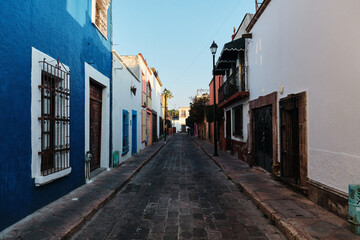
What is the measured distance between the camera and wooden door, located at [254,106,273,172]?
8047 millimetres

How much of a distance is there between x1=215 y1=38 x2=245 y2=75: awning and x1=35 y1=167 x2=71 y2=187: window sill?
810 cm

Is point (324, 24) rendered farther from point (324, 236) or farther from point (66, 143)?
point (66, 143)

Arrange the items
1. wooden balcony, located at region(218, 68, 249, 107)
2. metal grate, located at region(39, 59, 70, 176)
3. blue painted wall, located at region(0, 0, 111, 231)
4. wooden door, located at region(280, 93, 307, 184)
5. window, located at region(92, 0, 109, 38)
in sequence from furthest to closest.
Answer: wooden balcony, located at region(218, 68, 249, 107) < window, located at region(92, 0, 109, 38) < wooden door, located at region(280, 93, 307, 184) < metal grate, located at region(39, 59, 70, 176) < blue painted wall, located at region(0, 0, 111, 231)

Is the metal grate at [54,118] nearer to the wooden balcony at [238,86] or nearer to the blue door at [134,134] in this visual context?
the wooden balcony at [238,86]

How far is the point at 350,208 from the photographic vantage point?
3.42 meters

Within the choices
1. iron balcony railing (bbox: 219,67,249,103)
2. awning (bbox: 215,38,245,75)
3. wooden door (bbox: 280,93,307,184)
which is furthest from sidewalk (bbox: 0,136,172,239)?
awning (bbox: 215,38,245,75)

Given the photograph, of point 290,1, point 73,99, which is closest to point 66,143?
point 73,99

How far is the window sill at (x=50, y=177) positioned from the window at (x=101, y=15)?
4.49 m

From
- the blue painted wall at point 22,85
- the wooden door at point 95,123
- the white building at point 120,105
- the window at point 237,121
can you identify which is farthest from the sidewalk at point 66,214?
the window at point 237,121

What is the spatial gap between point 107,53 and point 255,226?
24.5 ft

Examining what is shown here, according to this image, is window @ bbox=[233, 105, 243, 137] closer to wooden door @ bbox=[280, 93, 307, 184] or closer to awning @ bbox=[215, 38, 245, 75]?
awning @ bbox=[215, 38, 245, 75]

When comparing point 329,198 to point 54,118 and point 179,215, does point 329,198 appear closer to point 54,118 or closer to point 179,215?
point 179,215

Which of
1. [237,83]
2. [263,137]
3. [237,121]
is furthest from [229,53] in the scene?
[263,137]

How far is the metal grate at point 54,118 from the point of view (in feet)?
15.5
